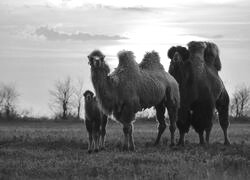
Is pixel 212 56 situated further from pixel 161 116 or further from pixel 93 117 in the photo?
pixel 93 117

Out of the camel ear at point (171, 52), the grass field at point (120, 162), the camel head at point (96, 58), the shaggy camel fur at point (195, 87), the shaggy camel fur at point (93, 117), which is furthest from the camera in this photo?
the camel ear at point (171, 52)

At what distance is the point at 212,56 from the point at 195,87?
1.98 metres

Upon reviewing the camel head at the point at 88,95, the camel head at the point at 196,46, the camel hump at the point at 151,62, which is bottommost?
the camel head at the point at 88,95

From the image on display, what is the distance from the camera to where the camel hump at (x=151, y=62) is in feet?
66.2

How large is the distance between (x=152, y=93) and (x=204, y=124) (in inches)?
97.9

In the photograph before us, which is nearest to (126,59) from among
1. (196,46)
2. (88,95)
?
(88,95)

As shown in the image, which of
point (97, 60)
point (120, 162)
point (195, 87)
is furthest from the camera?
point (195, 87)

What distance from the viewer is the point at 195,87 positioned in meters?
20.0

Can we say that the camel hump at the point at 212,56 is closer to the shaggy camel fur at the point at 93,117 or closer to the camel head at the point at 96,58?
the shaggy camel fur at the point at 93,117

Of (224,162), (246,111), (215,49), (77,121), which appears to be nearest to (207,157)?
(224,162)

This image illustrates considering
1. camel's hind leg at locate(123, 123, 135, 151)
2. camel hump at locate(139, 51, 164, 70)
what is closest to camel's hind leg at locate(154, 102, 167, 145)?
camel hump at locate(139, 51, 164, 70)

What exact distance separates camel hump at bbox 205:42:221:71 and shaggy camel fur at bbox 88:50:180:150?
2.04 m

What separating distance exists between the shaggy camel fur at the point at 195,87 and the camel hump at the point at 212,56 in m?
0.61

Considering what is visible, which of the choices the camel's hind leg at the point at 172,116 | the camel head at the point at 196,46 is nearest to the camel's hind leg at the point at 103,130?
the camel's hind leg at the point at 172,116
